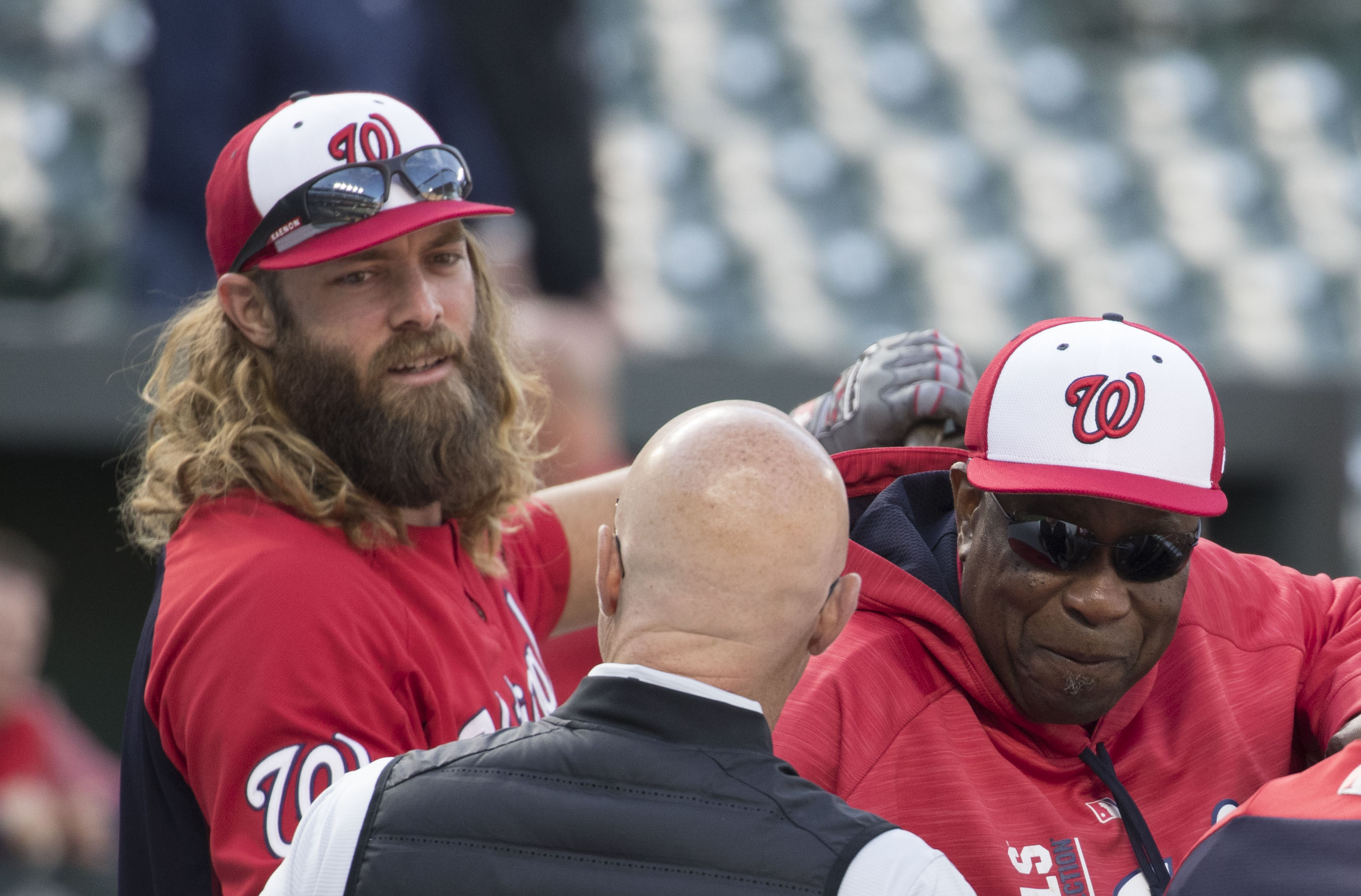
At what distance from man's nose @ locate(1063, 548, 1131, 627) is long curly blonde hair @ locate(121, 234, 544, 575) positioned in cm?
92

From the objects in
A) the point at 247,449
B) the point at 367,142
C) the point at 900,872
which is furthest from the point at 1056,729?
the point at 367,142

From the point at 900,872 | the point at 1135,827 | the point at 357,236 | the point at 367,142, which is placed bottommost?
the point at 1135,827

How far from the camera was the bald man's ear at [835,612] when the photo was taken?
145 centimetres

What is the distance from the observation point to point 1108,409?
5.29 feet

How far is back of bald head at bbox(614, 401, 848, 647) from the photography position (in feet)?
4.50

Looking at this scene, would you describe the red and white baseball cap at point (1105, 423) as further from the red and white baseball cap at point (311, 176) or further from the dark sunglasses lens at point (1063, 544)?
the red and white baseball cap at point (311, 176)

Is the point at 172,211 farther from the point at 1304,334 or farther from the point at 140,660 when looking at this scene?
the point at 1304,334

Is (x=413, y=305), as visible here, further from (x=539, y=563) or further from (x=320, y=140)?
(x=539, y=563)

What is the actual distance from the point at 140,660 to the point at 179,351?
0.54m

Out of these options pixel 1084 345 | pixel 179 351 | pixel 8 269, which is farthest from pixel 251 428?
pixel 8 269

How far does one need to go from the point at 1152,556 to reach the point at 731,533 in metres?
0.54

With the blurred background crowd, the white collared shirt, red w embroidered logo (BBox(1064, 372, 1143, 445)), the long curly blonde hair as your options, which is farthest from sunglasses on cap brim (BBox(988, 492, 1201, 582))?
the blurred background crowd

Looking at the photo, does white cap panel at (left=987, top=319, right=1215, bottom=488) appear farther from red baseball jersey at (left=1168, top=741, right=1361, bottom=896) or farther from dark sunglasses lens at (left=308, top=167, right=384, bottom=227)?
dark sunglasses lens at (left=308, top=167, right=384, bottom=227)

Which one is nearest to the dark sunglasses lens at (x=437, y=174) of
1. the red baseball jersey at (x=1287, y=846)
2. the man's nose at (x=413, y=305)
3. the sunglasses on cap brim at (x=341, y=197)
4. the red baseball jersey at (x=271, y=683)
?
the sunglasses on cap brim at (x=341, y=197)
